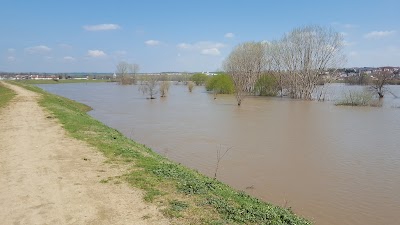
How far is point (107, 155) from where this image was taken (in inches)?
350

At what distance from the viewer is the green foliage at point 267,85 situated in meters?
52.7

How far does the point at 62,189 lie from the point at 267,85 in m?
48.7

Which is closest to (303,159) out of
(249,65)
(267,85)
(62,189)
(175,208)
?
(175,208)

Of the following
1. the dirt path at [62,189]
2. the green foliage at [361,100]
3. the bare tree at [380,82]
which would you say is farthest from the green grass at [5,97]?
the bare tree at [380,82]

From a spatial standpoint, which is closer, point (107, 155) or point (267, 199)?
point (267, 199)

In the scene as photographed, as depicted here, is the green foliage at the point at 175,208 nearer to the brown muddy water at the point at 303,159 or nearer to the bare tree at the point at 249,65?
the brown muddy water at the point at 303,159

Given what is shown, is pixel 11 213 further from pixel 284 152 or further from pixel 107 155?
pixel 284 152

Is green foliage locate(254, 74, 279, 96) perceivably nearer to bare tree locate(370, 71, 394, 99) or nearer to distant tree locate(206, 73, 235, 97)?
distant tree locate(206, 73, 235, 97)

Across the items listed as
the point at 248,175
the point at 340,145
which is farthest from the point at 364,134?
the point at 248,175

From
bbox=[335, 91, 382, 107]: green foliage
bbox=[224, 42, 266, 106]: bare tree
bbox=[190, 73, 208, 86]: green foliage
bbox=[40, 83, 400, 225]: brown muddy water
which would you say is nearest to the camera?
bbox=[40, 83, 400, 225]: brown muddy water

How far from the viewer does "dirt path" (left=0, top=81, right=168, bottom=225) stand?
203 inches

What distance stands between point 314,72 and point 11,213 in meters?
44.9

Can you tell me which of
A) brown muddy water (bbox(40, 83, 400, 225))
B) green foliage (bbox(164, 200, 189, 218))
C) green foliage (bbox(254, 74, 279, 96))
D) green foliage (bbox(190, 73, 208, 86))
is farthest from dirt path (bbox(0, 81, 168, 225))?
green foliage (bbox(190, 73, 208, 86))

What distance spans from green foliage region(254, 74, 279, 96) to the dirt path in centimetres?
4507
